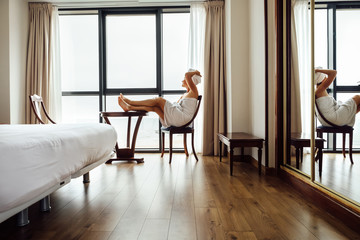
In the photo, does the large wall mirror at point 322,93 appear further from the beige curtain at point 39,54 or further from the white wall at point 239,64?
the beige curtain at point 39,54

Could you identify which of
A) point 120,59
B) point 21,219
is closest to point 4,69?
point 120,59

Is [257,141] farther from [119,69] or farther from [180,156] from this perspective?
[119,69]

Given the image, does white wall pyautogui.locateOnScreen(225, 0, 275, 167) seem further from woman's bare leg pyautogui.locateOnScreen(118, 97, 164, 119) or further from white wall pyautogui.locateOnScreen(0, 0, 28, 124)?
white wall pyautogui.locateOnScreen(0, 0, 28, 124)

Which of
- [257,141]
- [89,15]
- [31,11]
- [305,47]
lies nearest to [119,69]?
[89,15]

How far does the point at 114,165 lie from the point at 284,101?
226cm

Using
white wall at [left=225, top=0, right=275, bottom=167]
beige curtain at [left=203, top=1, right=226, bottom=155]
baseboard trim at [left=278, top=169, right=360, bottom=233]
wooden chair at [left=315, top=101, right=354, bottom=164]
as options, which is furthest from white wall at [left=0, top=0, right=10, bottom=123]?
wooden chair at [left=315, top=101, right=354, bottom=164]

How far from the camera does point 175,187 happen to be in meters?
2.34

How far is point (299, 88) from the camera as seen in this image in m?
2.28

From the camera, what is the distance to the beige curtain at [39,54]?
4426 mm

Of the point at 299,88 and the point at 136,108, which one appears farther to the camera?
the point at 136,108

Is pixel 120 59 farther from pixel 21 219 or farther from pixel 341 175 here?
pixel 341 175

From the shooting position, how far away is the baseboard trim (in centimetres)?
142

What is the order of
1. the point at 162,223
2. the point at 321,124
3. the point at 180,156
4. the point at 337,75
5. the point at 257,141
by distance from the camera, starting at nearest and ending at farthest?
the point at 162,223
the point at 337,75
the point at 321,124
the point at 257,141
the point at 180,156

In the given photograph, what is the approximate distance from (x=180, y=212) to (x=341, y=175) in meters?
1.05
